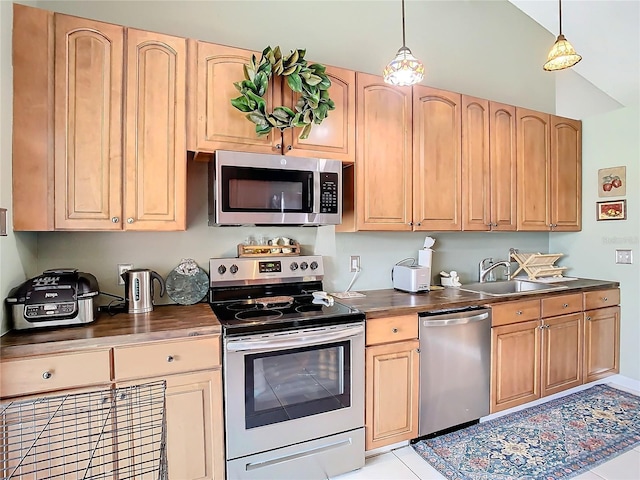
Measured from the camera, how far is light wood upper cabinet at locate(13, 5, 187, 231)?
164cm

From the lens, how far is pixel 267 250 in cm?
234

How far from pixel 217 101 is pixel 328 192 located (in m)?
0.82

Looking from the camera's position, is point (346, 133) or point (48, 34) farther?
point (346, 133)

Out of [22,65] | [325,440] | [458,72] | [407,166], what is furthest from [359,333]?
[458,72]

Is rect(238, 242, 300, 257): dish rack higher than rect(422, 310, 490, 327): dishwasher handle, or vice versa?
rect(238, 242, 300, 257): dish rack

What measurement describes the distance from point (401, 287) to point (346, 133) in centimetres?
123

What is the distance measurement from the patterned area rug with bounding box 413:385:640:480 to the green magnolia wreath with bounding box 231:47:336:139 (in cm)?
214

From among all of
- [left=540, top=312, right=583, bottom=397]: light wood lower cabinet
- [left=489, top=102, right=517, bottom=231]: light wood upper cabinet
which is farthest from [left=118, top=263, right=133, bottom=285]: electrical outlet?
[left=540, top=312, right=583, bottom=397]: light wood lower cabinet

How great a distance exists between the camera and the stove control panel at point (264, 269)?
7.23 feet

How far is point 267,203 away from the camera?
206cm

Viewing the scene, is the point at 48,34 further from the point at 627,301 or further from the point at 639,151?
the point at 627,301

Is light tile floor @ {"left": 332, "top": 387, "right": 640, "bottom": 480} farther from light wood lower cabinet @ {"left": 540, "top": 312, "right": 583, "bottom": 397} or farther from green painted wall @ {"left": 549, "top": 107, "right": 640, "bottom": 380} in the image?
green painted wall @ {"left": 549, "top": 107, "right": 640, "bottom": 380}

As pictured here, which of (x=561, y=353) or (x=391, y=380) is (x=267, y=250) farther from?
(x=561, y=353)

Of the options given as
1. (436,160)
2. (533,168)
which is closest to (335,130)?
(436,160)
